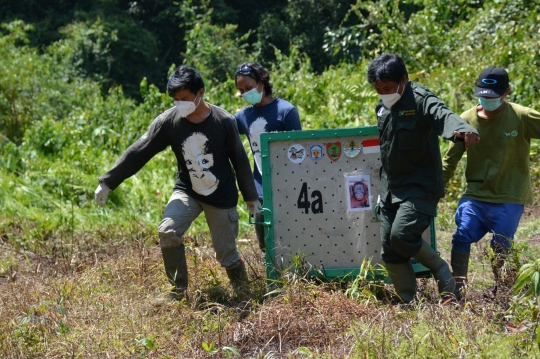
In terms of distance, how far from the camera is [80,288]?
541 cm

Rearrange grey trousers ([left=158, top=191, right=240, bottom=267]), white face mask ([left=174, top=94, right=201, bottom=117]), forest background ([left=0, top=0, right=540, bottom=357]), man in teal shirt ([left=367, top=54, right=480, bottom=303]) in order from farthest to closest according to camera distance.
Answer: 1. forest background ([left=0, top=0, right=540, bottom=357])
2. grey trousers ([left=158, top=191, right=240, bottom=267])
3. white face mask ([left=174, top=94, right=201, bottom=117])
4. man in teal shirt ([left=367, top=54, right=480, bottom=303])

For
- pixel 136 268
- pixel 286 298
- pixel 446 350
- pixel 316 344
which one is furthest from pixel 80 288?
pixel 446 350

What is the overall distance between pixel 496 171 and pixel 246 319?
1.77 metres

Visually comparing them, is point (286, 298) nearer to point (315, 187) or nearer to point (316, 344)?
point (316, 344)

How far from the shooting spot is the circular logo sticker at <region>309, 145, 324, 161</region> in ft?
16.6

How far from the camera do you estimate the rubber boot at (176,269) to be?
518cm

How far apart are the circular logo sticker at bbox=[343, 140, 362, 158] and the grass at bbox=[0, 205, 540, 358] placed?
2.70 ft

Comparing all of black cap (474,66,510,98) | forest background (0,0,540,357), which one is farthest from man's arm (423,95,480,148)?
forest background (0,0,540,357)

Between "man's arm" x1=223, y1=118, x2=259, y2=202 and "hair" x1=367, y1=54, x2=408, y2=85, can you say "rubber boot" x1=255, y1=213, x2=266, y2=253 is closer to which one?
"man's arm" x1=223, y1=118, x2=259, y2=202

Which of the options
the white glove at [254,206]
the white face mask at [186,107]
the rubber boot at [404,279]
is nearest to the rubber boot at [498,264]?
the rubber boot at [404,279]

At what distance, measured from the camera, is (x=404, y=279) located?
15.2ft

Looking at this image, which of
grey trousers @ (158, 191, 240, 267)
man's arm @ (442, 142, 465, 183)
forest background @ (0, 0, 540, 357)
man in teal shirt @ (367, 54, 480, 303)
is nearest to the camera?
man in teal shirt @ (367, 54, 480, 303)

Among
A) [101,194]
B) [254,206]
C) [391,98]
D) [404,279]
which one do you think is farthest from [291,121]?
[404,279]

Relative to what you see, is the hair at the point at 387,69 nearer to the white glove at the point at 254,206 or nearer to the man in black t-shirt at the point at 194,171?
the man in black t-shirt at the point at 194,171
